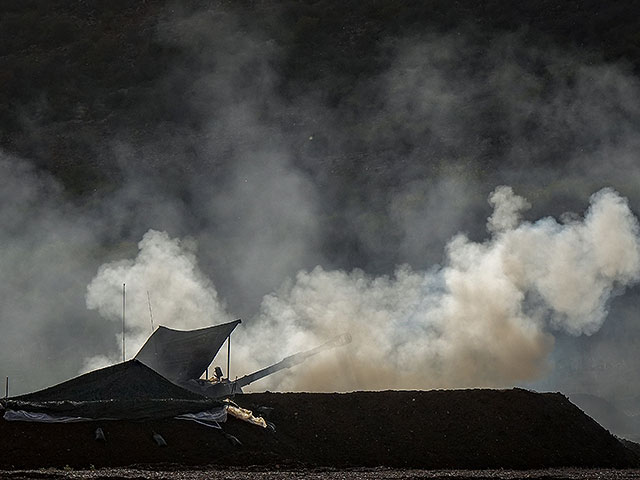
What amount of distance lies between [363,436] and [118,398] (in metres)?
6.68

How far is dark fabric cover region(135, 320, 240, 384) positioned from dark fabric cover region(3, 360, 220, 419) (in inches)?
181

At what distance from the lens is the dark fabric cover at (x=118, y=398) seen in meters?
26.7

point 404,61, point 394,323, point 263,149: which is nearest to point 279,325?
point 394,323

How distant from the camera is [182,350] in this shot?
109 feet

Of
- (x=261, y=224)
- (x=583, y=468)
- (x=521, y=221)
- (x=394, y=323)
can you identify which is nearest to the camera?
(x=583, y=468)

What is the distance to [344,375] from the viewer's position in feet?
146

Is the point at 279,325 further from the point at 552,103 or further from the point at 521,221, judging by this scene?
the point at 552,103

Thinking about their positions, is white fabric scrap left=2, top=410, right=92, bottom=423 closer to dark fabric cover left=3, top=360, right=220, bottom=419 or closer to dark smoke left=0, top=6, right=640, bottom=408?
dark fabric cover left=3, top=360, right=220, bottom=419

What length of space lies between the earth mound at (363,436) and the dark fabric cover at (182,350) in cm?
272

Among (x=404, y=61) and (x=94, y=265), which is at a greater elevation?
(x=404, y=61)

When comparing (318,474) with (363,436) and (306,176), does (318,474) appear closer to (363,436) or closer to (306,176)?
(363,436)

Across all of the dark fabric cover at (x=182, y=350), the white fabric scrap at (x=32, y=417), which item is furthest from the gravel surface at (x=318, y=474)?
the dark fabric cover at (x=182, y=350)

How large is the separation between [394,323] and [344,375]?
6481 millimetres

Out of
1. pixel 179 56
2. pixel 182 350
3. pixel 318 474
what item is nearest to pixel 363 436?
pixel 318 474
